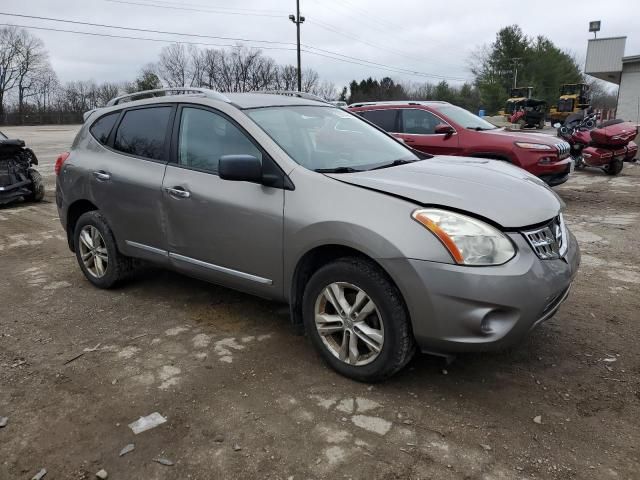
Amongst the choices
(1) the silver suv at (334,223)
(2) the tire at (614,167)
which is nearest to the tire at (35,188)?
(1) the silver suv at (334,223)

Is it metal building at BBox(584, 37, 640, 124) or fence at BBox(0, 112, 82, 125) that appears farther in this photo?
fence at BBox(0, 112, 82, 125)

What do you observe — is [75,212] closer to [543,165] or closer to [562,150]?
[543,165]

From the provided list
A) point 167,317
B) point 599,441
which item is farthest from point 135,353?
point 599,441

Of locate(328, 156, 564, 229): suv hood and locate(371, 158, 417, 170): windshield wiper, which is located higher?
locate(371, 158, 417, 170): windshield wiper

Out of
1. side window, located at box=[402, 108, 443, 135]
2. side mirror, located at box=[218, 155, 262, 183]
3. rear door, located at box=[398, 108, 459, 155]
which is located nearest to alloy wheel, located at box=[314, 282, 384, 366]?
side mirror, located at box=[218, 155, 262, 183]

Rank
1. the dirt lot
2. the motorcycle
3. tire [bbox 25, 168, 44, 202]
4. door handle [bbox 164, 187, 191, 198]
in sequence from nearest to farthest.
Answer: the dirt lot
door handle [bbox 164, 187, 191, 198]
tire [bbox 25, 168, 44, 202]
the motorcycle

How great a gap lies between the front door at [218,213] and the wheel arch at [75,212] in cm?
130

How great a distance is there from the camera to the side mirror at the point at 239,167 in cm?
320

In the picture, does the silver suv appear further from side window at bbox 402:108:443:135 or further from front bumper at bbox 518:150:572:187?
side window at bbox 402:108:443:135

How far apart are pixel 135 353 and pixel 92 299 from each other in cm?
129

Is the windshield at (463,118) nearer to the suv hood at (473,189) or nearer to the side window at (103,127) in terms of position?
the suv hood at (473,189)

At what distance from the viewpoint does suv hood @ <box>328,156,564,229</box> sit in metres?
2.80

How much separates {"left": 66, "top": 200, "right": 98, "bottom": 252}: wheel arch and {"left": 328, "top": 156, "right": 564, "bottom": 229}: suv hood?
274 cm

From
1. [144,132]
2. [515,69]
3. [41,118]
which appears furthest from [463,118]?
[515,69]
